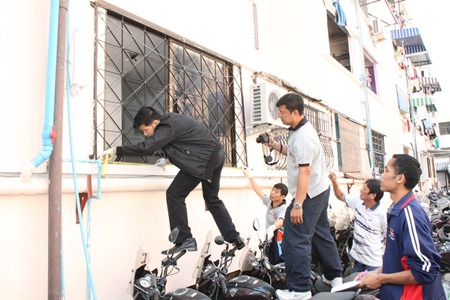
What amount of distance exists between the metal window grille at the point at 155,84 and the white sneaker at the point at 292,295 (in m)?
1.91

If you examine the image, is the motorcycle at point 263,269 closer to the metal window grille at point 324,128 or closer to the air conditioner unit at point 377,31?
the metal window grille at point 324,128

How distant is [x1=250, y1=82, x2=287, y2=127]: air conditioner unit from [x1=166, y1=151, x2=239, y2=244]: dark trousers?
5.68ft

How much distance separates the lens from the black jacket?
3176 millimetres

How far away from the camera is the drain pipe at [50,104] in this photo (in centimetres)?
251

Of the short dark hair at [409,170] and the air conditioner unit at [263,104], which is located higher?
the air conditioner unit at [263,104]

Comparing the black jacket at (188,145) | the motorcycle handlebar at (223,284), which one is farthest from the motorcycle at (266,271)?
the black jacket at (188,145)

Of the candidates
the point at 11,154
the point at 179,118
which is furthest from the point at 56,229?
the point at 179,118

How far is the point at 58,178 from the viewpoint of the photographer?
2586mm

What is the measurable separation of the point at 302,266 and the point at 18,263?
2052 millimetres

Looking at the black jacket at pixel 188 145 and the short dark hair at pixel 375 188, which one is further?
the short dark hair at pixel 375 188

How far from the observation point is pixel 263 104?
504 cm

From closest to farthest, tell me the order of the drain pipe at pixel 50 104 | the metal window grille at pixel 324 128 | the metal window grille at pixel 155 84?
the drain pipe at pixel 50 104 < the metal window grille at pixel 155 84 < the metal window grille at pixel 324 128

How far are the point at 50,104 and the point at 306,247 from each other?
86.3 inches

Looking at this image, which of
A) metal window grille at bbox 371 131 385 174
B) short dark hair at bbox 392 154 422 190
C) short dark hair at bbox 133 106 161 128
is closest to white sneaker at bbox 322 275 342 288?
short dark hair at bbox 392 154 422 190
